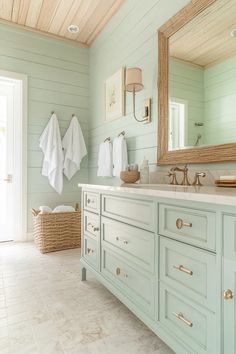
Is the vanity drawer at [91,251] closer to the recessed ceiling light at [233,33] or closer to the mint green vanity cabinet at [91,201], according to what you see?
the mint green vanity cabinet at [91,201]

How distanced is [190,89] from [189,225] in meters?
1.11

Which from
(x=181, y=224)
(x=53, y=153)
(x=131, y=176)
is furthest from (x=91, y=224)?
(x=53, y=153)

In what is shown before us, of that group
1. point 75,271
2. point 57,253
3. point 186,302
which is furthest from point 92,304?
point 57,253

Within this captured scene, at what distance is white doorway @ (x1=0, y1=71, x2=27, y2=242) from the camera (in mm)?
3061

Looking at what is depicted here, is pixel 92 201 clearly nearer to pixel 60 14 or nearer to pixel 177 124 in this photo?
pixel 177 124

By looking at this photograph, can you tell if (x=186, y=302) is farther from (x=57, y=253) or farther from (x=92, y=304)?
(x=57, y=253)

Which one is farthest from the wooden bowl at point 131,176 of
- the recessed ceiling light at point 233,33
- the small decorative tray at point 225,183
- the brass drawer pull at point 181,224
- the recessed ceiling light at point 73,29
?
the recessed ceiling light at point 73,29

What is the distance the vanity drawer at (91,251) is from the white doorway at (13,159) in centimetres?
142

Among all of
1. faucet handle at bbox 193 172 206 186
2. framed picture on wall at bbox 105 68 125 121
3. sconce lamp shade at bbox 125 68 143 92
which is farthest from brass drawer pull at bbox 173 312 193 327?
framed picture on wall at bbox 105 68 125 121

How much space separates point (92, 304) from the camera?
1673 millimetres

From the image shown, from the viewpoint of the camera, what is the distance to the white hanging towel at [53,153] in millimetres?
3062

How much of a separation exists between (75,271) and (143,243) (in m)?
1.21

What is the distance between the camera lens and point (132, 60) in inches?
95.0

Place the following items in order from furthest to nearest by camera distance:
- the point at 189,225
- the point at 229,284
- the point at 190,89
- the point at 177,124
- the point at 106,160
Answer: the point at 106,160 < the point at 177,124 < the point at 190,89 < the point at 189,225 < the point at 229,284
